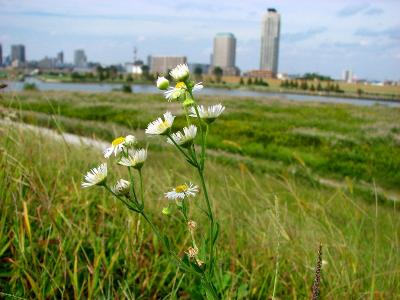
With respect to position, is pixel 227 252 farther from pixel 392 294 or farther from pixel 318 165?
pixel 318 165

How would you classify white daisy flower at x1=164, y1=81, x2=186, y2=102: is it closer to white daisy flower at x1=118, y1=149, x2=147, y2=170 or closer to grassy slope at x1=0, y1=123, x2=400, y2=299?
white daisy flower at x1=118, y1=149, x2=147, y2=170

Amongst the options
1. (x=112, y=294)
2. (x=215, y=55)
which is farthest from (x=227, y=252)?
(x=215, y=55)

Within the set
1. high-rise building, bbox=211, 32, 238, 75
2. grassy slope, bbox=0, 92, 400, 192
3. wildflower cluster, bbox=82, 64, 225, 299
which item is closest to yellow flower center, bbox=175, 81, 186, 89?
wildflower cluster, bbox=82, 64, 225, 299

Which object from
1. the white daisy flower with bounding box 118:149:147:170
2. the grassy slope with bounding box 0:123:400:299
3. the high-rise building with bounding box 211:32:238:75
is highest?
the high-rise building with bounding box 211:32:238:75

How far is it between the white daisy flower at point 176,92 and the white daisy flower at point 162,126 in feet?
0.15

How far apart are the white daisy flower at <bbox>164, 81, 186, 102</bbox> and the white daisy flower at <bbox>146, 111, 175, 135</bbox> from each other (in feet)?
0.15

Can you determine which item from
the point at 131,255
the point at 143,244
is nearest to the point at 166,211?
the point at 131,255

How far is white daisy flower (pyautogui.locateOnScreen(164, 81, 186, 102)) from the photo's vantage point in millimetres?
1384

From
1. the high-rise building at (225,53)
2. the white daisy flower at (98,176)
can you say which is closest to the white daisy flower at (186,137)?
the white daisy flower at (98,176)

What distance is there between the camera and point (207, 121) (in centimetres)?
147

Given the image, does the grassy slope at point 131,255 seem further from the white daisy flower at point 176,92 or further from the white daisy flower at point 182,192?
the white daisy flower at point 176,92

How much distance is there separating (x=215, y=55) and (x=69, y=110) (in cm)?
16909

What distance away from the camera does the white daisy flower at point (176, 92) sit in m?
1.38

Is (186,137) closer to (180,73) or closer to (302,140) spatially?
(180,73)
